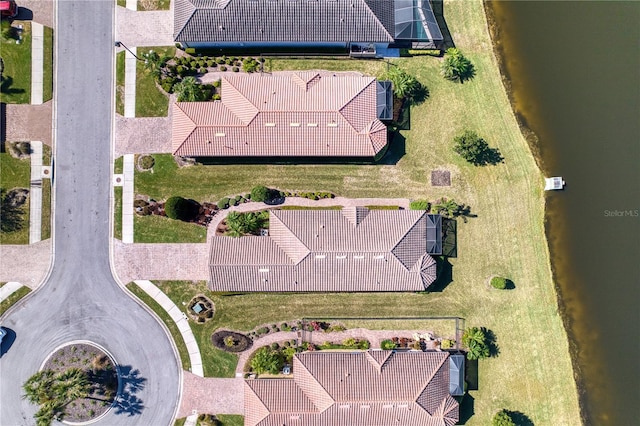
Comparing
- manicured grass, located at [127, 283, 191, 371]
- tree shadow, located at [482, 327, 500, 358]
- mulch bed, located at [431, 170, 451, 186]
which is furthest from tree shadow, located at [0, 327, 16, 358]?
tree shadow, located at [482, 327, 500, 358]

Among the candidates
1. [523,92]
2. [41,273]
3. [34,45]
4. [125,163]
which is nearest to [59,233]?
[41,273]

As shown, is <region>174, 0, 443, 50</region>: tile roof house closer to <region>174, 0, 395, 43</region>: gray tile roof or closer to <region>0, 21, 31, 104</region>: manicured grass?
<region>174, 0, 395, 43</region>: gray tile roof

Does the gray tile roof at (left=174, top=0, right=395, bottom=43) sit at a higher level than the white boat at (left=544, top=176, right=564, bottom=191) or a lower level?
higher

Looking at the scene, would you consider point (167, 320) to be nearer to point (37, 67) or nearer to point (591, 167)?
point (37, 67)

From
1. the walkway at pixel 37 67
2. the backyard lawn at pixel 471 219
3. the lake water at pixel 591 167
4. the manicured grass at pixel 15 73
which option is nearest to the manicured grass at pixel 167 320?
the backyard lawn at pixel 471 219

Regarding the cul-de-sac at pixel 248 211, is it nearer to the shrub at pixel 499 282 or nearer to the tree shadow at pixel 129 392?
the tree shadow at pixel 129 392

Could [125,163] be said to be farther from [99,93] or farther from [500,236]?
[500,236]
